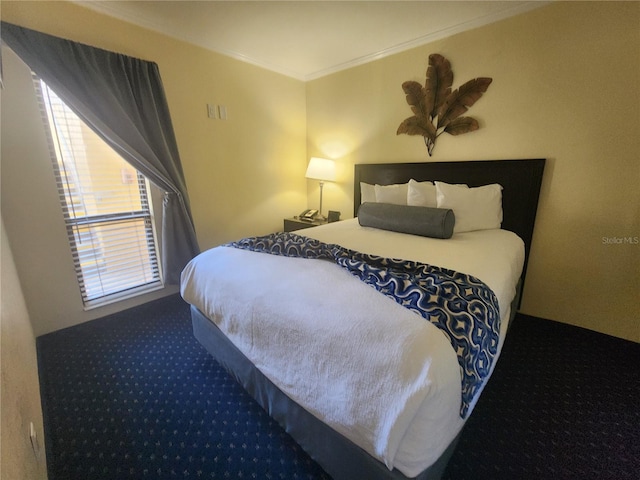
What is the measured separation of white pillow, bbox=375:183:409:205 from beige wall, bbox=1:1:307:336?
1.48 metres

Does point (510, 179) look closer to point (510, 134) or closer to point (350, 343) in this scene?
point (510, 134)

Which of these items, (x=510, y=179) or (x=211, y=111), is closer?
(x=510, y=179)

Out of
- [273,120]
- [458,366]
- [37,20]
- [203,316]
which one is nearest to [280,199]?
[273,120]

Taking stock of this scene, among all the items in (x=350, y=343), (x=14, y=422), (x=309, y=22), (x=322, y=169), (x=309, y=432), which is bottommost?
(x=309, y=432)

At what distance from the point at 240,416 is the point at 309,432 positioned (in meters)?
0.50

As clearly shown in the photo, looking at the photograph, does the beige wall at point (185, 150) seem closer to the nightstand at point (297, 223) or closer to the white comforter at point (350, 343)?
the nightstand at point (297, 223)

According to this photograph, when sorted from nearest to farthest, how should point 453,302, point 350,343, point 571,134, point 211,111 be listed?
point 350,343 < point 453,302 < point 571,134 < point 211,111

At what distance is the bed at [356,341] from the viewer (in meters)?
0.82

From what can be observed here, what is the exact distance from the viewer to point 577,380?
5.48ft

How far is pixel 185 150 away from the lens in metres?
2.62

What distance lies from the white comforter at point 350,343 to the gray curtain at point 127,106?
3.65 feet

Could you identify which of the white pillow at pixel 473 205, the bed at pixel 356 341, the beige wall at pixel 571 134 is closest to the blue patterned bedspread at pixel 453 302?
the bed at pixel 356 341

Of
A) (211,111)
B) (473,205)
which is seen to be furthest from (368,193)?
(211,111)

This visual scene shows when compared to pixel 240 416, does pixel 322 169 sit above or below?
above
